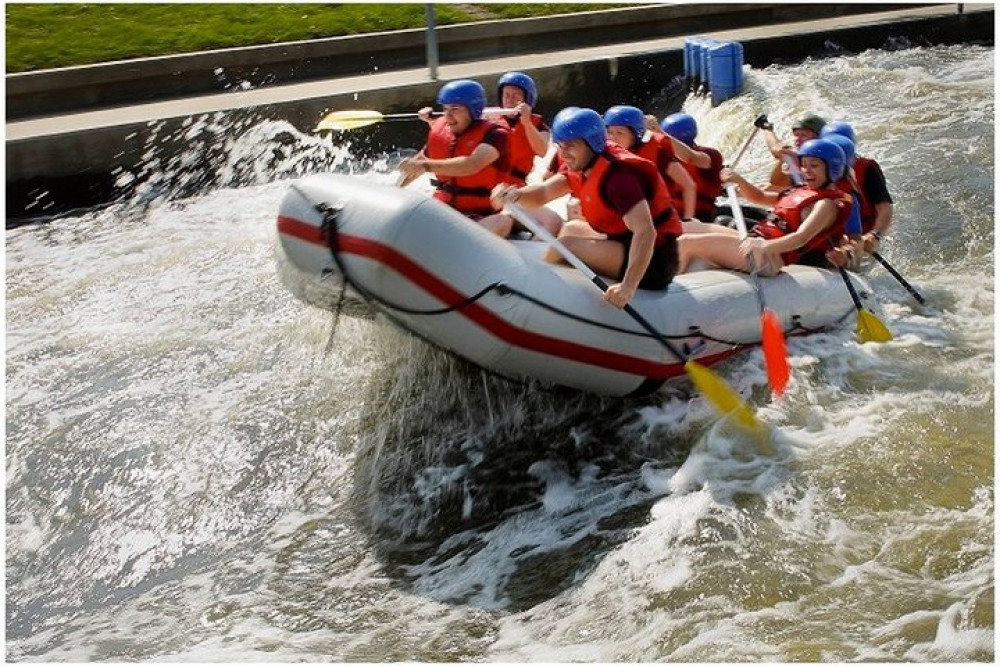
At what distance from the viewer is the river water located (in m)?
3.91

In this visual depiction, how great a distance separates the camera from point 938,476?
452 cm

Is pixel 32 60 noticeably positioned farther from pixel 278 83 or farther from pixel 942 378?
pixel 942 378

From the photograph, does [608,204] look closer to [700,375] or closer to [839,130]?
[700,375]

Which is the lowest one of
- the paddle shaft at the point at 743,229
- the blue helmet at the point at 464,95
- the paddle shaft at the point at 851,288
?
the paddle shaft at the point at 851,288

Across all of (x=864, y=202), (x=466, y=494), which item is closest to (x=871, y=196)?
(x=864, y=202)

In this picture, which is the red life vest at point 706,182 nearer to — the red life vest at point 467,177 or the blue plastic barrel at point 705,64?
the red life vest at point 467,177

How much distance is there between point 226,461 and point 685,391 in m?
2.08

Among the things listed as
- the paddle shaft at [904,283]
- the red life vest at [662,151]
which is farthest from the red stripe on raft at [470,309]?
the paddle shaft at [904,283]

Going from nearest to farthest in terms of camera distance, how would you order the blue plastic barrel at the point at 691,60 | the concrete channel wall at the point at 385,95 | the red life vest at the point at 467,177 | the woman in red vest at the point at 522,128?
the red life vest at the point at 467,177 → the woman in red vest at the point at 522,128 → the concrete channel wall at the point at 385,95 → the blue plastic barrel at the point at 691,60

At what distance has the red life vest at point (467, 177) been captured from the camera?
5844 mm

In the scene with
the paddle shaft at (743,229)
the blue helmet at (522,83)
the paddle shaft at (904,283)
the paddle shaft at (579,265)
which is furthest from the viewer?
the blue helmet at (522,83)

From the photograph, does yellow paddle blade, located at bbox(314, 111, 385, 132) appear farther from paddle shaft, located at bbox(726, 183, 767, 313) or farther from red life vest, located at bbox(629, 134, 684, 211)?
paddle shaft, located at bbox(726, 183, 767, 313)

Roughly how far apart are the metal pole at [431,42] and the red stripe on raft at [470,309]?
6.13 m

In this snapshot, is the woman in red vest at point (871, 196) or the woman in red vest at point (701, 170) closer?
the woman in red vest at point (871, 196)
